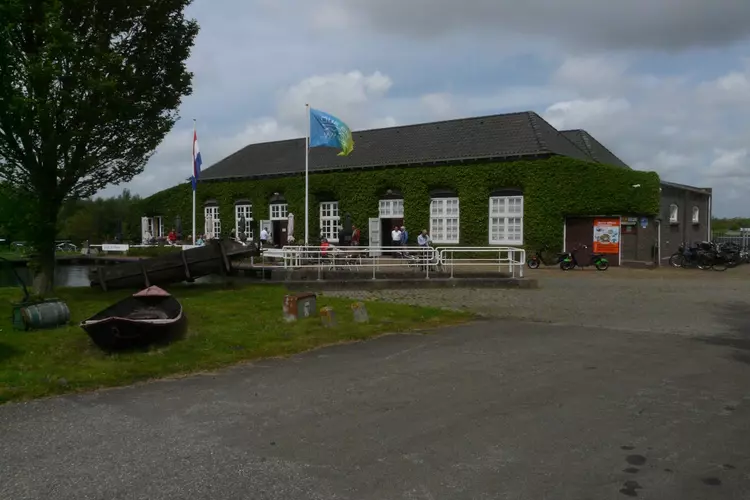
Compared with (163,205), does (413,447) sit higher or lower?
lower

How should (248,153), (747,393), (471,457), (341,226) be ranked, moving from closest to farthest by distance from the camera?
(471,457)
(747,393)
(341,226)
(248,153)

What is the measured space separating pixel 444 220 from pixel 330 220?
7647mm

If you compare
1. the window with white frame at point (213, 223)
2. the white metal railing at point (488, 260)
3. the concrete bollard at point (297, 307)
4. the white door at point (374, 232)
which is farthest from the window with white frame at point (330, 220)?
the concrete bollard at point (297, 307)

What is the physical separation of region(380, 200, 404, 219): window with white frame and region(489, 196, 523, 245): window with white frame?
5371 mm

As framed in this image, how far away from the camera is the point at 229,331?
12148mm

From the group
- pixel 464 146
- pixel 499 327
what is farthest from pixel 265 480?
pixel 464 146

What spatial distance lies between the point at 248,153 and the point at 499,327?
36.0m

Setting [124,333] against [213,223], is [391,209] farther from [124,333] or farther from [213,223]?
[124,333]

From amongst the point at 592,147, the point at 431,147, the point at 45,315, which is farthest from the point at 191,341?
the point at 592,147

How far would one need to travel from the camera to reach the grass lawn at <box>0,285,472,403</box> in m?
8.54

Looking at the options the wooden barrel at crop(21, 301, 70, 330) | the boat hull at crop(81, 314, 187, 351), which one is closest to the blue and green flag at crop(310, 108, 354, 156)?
the wooden barrel at crop(21, 301, 70, 330)

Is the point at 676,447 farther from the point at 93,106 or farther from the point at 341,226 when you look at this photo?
the point at 341,226

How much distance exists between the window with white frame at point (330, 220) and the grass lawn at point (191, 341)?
68.6ft

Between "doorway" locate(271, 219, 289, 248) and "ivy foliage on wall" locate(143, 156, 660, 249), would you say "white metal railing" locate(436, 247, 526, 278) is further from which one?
"doorway" locate(271, 219, 289, 248)
